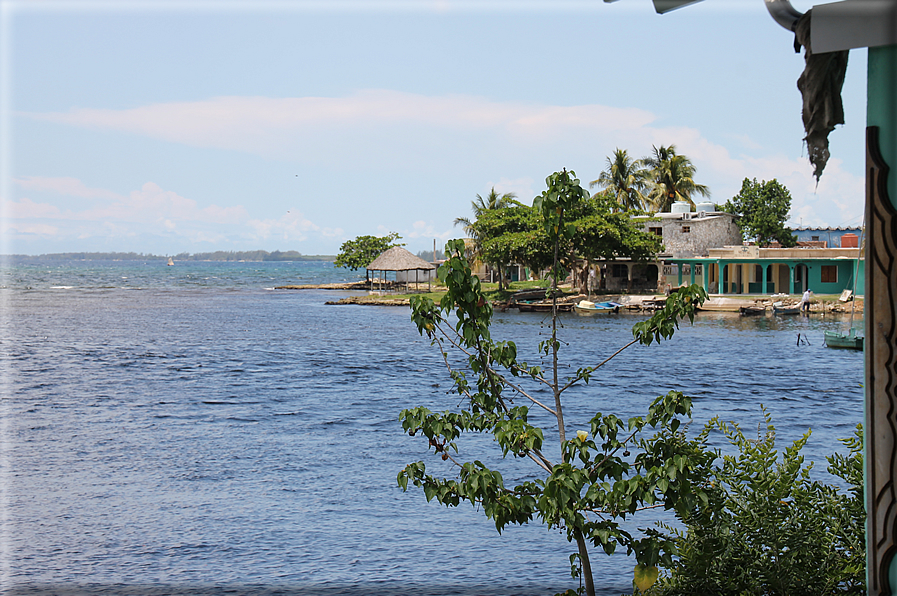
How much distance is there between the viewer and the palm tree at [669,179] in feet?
191

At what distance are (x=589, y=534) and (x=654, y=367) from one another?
22945 mm

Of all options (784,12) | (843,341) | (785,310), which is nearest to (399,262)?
(785,310)

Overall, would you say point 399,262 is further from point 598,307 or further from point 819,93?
point 819,93

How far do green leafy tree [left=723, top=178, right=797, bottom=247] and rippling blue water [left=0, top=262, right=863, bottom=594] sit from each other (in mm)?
20056

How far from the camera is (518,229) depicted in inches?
1866

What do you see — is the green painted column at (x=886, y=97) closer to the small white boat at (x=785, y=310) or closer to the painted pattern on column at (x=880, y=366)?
the painted pattern on column at (x=880, y=366)

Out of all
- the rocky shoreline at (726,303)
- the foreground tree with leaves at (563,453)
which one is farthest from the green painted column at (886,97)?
the rocky shoreline at (726,303)

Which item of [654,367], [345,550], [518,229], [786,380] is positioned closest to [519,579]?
[345,550]

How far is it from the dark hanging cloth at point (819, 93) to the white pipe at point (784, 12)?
36mm

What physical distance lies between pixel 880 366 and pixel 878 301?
252 millimetres

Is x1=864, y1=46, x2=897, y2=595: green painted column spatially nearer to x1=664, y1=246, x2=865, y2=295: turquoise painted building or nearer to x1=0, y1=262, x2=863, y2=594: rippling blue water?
x1=0, y1=262, x2=863, y2=594: rippling blue water

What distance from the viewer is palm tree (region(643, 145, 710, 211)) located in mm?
58312

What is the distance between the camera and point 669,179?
5862 cm

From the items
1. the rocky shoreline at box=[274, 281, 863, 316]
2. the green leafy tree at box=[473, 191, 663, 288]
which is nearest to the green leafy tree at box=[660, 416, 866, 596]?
the rocky shoreline at box=[274, 281, 863, 316]
